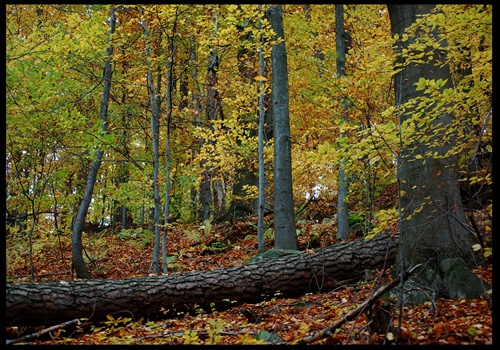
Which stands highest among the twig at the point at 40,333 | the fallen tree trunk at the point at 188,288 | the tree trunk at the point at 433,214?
the tree trunk at the point at 433,214

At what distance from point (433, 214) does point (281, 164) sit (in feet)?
13.8

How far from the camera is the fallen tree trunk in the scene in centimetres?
518

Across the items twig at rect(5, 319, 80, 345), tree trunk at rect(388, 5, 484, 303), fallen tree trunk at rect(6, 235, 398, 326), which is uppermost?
tree trunk at rect(388, 5, 484, 303)

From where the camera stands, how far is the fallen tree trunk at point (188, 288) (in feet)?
17.0

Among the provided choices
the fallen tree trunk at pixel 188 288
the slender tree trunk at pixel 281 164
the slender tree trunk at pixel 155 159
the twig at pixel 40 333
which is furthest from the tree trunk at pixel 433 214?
the slender tree trunk at pixel 155 159

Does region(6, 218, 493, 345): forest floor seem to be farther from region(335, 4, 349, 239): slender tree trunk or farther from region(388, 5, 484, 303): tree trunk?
region(335, 4, 349, 239): slender tree trunk

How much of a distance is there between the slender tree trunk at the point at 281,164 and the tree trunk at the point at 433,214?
3.68 meters

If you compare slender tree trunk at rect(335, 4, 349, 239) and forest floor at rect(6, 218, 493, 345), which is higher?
slender tree trunk at rect(335, 4, 349, 239)

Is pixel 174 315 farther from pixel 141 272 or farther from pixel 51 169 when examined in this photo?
pixel 51 169

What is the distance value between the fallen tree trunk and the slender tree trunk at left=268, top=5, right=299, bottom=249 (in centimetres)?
189

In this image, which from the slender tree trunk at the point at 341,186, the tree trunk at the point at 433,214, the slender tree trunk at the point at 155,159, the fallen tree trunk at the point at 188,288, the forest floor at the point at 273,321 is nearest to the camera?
the forest floor at the point at 273,321

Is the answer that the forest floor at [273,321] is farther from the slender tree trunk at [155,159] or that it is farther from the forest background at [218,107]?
the slender tree trunk at [155,159]

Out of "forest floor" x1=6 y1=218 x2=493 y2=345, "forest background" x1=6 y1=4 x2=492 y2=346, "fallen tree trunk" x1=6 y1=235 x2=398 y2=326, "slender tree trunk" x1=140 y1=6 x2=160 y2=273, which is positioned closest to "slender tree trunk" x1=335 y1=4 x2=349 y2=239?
"forest background" x1=6 y1=4 x2=492 y2=346

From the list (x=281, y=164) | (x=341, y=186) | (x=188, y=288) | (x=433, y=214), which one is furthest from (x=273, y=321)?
(x=341, y=186)
